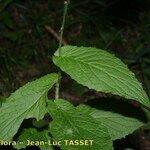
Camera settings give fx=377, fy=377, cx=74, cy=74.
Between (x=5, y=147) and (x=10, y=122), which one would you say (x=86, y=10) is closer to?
(x=5, y=147)

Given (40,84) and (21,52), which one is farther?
(21,52)

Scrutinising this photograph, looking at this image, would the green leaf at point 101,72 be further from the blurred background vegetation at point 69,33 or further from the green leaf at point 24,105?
the blurred background vegetation at point 69,33

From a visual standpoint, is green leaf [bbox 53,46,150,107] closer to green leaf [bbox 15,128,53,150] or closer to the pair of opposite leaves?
the pair of opposite leaves

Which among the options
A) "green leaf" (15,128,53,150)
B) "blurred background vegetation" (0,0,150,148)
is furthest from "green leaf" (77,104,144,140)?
"blurred background vegetation" (0,0,150,148)

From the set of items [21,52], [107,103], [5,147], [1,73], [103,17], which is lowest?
[5,147]

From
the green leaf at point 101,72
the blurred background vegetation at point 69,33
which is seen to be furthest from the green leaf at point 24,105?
the blurred background vegetation at point 69,33

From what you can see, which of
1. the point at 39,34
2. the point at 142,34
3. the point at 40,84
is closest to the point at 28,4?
the point at 39,34
